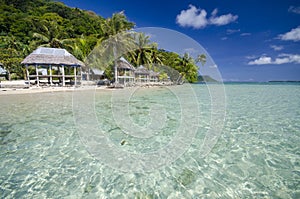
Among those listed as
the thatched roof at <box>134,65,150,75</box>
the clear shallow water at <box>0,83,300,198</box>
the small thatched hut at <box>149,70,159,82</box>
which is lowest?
the clear shallow water at <box>0,83,300,198</box>

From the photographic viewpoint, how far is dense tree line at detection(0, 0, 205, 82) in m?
20.7

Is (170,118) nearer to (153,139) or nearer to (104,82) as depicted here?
(153,139)

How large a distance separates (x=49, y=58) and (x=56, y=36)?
933cm

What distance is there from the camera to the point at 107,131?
201 inches

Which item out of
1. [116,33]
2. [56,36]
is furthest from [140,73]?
[56,36]

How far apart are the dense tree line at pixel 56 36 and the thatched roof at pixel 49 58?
15.1 feet

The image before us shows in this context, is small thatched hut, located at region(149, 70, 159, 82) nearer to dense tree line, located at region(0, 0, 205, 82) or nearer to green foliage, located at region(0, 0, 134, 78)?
dense tree line, located at region(0, 0, 205, 82)

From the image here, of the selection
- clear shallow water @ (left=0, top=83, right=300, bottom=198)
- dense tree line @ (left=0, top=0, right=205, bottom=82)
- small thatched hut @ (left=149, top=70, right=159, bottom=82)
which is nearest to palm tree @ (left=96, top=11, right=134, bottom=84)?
dense tree line @ (left=0, top=0, right=205, bottom=82)

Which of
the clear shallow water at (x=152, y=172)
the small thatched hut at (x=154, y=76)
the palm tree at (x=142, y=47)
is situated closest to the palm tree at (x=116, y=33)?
the palm tree at (x=142, y=47)

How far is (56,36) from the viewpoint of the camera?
2430 cm

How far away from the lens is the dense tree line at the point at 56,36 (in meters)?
20.7

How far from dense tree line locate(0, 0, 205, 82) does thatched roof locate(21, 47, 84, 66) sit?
4.59m

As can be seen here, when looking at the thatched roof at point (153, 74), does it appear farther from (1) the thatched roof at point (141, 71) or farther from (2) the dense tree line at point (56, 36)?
(1) the thatched roof at point (141, 71)

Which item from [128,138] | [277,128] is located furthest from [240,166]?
[277,128]
